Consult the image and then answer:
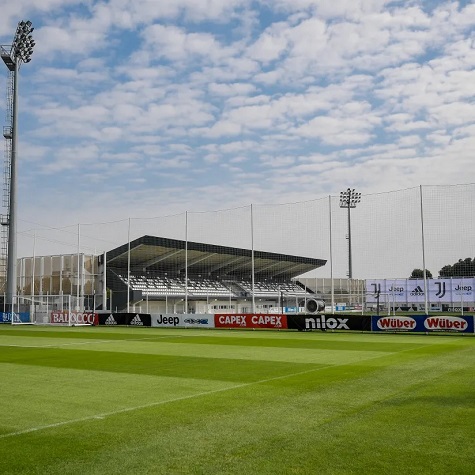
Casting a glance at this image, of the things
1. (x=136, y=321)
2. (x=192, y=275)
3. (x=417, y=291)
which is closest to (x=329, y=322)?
(x=136, y=321)

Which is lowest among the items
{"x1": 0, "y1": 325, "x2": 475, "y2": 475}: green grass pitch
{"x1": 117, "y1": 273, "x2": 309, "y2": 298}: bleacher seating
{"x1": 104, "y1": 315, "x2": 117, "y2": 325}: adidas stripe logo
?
{"x1": 0, "y1": 325, "x2": 475, "y2": 475}: green grass pitch

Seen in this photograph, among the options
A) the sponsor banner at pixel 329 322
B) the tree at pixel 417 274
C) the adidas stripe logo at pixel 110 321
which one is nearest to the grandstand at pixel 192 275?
the adidas stripe logo at pixel 110 321

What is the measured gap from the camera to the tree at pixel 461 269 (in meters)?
37.3

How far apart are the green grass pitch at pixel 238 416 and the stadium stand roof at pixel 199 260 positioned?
1247 inches

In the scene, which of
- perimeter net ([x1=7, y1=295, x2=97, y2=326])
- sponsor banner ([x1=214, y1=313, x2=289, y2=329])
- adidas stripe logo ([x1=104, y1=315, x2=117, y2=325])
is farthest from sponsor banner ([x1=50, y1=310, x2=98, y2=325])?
sponsor banner ([x1=214, y1=313, x2=289, y2=329])

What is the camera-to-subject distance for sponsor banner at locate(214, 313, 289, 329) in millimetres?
35625

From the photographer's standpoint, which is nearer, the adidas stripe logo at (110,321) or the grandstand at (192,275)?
the adidas stripe logo at (110,321)

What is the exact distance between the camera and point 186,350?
21125 millimetres

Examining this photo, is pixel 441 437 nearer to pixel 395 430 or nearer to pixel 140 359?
pixel 395 430

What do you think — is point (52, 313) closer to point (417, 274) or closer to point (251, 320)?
point (251, 320)

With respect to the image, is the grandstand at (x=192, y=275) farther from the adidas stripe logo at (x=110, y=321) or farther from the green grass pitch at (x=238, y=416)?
the green grass pitch at (x=238, y=416)

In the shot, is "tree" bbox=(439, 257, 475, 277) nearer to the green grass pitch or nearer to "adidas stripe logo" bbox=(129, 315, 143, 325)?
"adidas stripe logo" bbox=(129, 315, 143, 325)

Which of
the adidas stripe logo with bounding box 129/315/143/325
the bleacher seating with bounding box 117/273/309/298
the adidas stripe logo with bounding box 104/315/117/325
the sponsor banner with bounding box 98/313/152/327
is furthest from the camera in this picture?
the bleacher seating with bounding box 117/273/309/298

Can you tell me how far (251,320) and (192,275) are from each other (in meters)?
22.4
